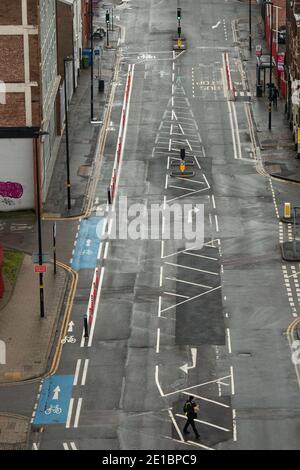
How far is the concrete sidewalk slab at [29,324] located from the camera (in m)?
88.6

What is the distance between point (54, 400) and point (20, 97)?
117 ft

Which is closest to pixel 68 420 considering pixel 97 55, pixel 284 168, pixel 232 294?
pixel 232 294

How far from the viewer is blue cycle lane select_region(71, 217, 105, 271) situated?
345ft

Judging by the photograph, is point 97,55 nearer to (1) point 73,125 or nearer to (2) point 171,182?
(1) point 73,125

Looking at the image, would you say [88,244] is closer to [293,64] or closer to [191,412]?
[191,412]

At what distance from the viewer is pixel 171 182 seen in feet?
401

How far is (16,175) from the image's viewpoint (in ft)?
377

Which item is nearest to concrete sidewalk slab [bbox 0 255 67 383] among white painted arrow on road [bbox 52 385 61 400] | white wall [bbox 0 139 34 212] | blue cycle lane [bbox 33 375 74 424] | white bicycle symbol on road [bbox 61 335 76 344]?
white bicycle symbol on road [bbox 61 335 76 344]

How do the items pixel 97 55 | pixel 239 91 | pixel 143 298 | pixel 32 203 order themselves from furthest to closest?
pixel 97 55 → pixel 239 91 → pixel 32 203 → pixel 143 298

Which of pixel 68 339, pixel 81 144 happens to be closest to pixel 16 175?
pixel 81 144

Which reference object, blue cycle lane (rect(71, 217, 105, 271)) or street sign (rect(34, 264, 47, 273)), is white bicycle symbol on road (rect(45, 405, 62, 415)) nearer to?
street sign (rect(34, 264, 47, 273))

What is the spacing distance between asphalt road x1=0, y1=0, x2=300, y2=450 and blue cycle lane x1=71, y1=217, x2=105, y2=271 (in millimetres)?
471

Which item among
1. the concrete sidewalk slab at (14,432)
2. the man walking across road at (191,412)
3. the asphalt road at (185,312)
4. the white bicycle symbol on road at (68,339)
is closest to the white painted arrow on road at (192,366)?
the asphalt road at (185,312)

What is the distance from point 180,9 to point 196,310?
291 ft
